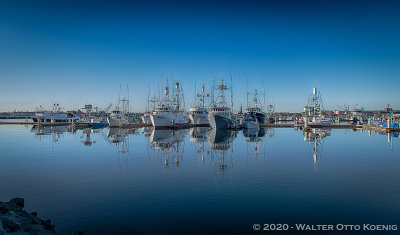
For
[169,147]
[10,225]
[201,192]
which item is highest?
[10,225]

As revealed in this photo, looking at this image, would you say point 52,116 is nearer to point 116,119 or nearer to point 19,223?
point 116,119

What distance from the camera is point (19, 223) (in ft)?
28.2

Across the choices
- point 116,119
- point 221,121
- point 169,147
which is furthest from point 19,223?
point 116,119

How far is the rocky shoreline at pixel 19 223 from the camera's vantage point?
26.3 feet

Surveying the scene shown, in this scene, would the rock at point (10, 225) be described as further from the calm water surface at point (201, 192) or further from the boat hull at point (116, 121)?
the boat hull at point (116, 121)

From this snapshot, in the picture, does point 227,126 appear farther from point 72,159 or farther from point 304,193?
point 304,193

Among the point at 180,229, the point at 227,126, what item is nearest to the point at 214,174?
the point at 180,229

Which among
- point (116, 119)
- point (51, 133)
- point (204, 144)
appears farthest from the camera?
point (116, 119)

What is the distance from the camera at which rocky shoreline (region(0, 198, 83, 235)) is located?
316 inches

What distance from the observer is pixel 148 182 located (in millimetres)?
16797

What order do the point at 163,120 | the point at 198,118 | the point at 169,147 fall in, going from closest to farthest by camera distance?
the point at 169,147
the point at 163,120
the point at 198,118

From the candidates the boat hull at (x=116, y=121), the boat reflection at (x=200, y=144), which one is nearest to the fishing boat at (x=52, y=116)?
the boat hull at (x=116, y=121)

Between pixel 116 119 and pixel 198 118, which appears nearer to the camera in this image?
pixel 116 119

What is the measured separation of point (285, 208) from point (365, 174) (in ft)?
33.3
